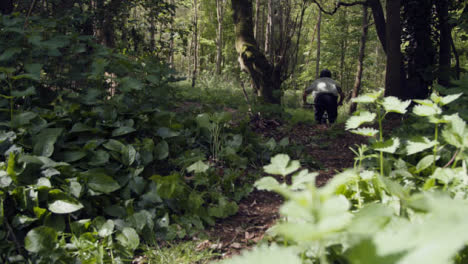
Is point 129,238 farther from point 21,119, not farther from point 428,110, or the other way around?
point 428,110

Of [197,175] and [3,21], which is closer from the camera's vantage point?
[197,175]

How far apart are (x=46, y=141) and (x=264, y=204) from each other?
5.82ft

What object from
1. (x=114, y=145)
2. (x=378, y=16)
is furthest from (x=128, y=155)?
(x=378, y=16)

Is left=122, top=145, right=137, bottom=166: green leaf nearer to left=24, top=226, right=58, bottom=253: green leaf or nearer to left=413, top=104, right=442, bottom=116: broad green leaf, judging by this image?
left=24, top=226, right=58, bottom=253: green leaf

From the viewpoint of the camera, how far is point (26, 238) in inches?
79.2

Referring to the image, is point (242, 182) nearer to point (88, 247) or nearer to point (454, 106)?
point (88, 247)

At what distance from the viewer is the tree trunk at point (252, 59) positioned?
22.5ft

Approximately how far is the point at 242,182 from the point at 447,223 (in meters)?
2.88

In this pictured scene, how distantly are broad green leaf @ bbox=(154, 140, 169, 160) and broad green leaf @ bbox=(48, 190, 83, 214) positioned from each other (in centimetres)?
90

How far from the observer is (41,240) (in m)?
2.01

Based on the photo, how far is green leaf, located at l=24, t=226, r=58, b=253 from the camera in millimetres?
1988

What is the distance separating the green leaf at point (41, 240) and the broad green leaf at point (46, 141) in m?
0.67

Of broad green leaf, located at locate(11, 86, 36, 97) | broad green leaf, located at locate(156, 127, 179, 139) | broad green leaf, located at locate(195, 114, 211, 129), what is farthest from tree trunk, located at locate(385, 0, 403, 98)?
broad green leaf, located at locate(11, 86, 36, 97)

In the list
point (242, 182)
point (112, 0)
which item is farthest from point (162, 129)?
point (112, 0)
